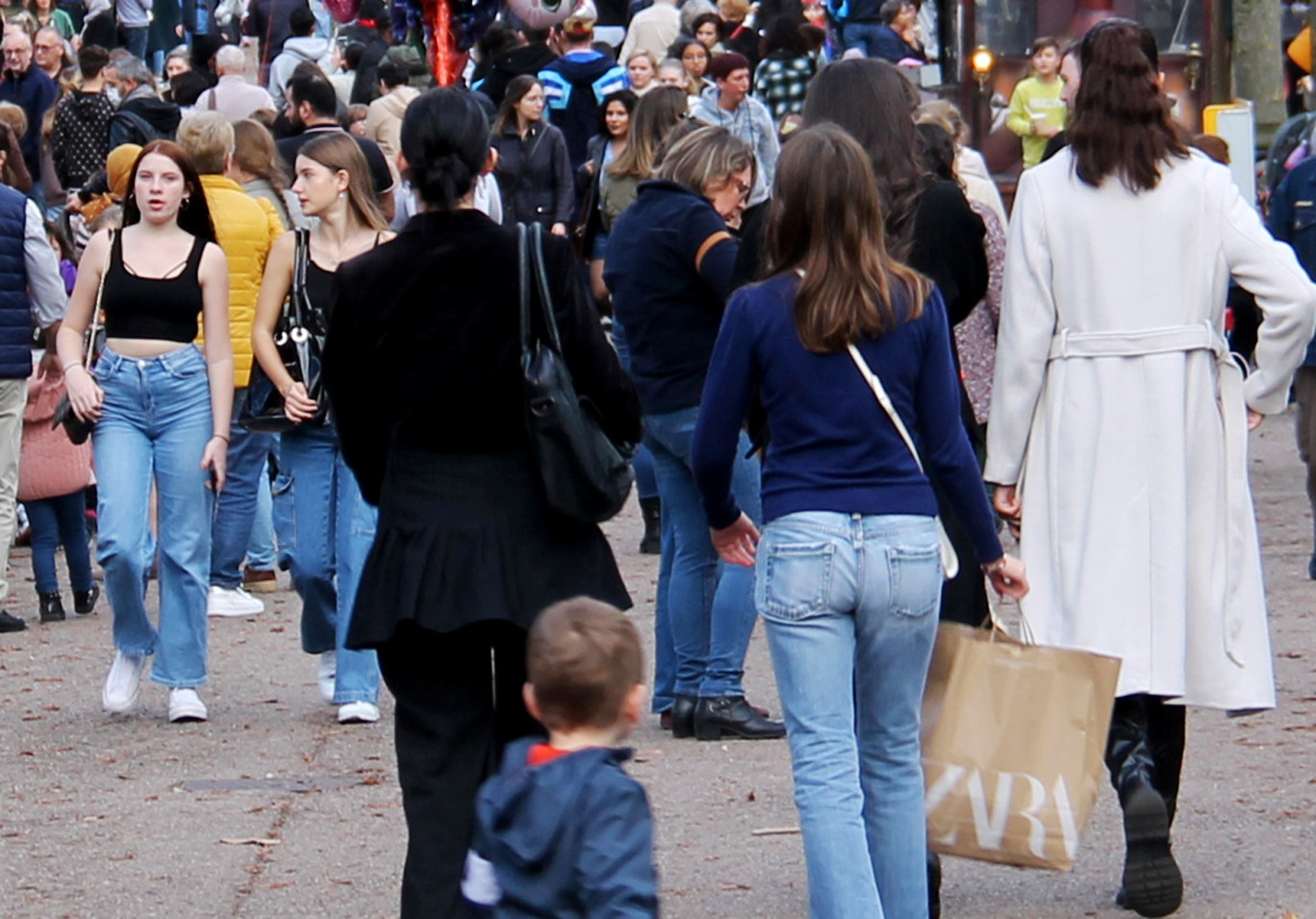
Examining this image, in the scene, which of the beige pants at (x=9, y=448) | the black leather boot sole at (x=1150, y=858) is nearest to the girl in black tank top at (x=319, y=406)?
the beige pants at (x=9, y=448)

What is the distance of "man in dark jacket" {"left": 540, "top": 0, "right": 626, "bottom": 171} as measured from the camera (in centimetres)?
1898

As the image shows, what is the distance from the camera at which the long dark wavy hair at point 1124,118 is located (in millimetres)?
5668

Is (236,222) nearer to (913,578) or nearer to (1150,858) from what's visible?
(1150,858)

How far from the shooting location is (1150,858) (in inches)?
225

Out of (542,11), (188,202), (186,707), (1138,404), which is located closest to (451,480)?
(1138,404)

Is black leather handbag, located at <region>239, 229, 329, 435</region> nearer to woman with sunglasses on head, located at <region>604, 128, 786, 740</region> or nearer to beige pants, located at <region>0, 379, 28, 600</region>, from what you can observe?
woman with sunglasses on head, located at <region>604, 128, 786, 740</region>

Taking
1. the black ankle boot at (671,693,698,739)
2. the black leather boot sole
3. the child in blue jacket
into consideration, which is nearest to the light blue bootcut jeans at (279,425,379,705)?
the black ankle boot at (671,693,698,739)

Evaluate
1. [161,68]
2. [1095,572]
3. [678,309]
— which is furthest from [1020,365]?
[161,68]

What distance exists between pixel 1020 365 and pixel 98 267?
12.3 ft

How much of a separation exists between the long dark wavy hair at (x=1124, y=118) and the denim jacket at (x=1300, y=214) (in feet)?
18.7

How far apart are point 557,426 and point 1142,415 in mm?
1528

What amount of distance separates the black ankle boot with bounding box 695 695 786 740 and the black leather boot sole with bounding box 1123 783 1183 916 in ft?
7.80

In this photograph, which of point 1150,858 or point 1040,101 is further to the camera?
point 1040,101

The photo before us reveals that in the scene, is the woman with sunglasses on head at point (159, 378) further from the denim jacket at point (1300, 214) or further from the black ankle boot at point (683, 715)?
the denim jacket at point (1300, 214)
